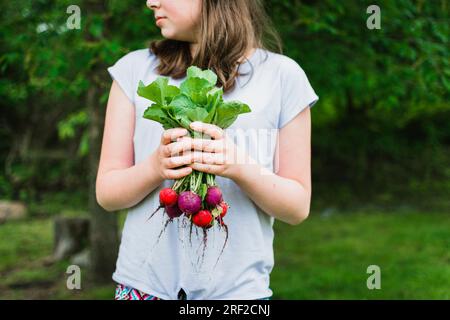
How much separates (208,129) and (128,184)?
34cm

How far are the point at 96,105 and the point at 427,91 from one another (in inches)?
109

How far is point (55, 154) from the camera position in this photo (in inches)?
403

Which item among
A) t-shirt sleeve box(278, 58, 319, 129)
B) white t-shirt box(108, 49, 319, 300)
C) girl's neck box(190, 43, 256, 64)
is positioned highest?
girl's neck box(190, 43, 256, 64)

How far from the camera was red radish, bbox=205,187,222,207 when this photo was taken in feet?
5.72

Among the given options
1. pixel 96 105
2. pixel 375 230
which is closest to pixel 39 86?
pixel 96 105

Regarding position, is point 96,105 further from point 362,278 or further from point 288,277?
point 362,278

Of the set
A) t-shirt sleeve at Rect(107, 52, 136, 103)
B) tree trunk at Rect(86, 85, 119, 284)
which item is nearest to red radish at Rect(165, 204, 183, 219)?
t-shirt sleeve at Rect(107, 52, 136, 103)

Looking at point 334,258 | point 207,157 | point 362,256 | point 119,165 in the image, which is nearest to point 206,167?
point 207,157

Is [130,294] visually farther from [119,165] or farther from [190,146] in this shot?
[190,146]

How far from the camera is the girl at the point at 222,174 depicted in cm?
184

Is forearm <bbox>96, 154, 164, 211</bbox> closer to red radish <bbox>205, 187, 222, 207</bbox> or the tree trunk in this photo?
red radish <bbox>205, 187, 222, 207</bbox>

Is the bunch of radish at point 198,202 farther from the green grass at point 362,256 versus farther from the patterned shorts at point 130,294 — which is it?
the green grass at point 362,256

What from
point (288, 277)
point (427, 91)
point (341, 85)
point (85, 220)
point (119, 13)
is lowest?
point (288, 277)

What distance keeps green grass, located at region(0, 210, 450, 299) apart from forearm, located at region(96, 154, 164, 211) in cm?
316
